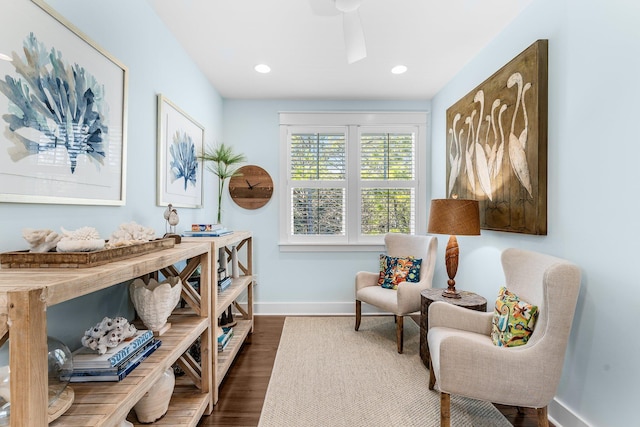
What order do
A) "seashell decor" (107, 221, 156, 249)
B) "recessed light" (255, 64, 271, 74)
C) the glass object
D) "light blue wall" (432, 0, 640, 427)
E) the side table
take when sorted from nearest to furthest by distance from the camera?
the glass object
"seashell decor" (107, 221, 156, 249)
"light blue wall" (432, 0, 640, 427)
the side table
"recessed light" (255, 64, 271, 74)

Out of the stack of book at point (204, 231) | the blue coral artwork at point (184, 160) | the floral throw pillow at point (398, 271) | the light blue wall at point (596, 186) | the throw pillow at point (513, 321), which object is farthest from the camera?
the floral throw pillow at point (398, 271)

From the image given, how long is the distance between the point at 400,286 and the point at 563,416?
1298mm

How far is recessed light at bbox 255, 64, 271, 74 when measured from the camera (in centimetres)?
286

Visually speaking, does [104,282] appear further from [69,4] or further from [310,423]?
[310,423]

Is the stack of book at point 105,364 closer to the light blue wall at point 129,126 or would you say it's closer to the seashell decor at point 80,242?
the light blue wall at point 129,126

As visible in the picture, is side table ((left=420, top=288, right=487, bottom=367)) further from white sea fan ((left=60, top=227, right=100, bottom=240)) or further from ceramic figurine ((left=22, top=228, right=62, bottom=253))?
ceramic figurine ((left=22, top=228, right=62, bottom=253))

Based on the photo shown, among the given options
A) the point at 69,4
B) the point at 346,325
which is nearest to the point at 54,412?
the point at 69,4

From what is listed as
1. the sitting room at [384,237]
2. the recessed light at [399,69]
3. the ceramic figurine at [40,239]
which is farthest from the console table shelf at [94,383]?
the recessed light at [399,69]

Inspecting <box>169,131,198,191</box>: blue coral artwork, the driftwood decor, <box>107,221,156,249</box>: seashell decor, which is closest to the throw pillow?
the driftwood decor

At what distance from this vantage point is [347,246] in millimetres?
3701

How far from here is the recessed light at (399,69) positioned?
114 inches

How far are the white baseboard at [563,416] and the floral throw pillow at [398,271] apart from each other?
1.40 meters

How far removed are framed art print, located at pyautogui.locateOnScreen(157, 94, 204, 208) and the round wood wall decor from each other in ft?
2.19

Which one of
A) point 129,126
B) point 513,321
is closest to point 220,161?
point 129,126
